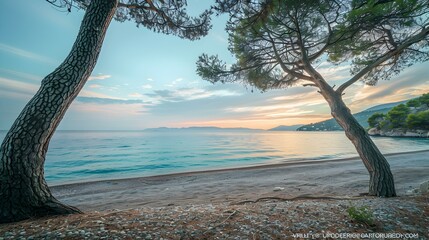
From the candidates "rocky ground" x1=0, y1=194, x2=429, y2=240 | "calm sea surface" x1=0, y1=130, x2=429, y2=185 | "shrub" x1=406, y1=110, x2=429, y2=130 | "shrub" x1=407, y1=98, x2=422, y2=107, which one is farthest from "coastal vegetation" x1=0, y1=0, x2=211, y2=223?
"shrub" x1=407, y1=98, x2=422, y2=107

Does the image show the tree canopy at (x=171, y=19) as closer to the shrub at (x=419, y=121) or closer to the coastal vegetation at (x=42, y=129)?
the coastal vegetation at (x=42, y=129)

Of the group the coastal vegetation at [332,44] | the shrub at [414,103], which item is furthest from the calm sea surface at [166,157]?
the shrub at [414,103]

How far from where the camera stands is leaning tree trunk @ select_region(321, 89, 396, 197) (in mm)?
3959

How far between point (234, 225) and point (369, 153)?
3828 mm

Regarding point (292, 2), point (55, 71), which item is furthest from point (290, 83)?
point (55, 71)

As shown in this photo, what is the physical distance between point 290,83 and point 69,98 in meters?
6.06

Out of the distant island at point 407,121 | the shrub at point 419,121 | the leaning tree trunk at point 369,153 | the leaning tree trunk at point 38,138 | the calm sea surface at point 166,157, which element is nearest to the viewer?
the leaning tree trunk at point 38,138

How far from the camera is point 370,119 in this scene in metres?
50.7

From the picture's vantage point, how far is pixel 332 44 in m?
4.96

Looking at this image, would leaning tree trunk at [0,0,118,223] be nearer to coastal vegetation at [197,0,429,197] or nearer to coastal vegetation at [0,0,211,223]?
coastal vegetation at [0,0,211,223]

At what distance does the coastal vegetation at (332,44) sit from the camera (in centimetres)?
424

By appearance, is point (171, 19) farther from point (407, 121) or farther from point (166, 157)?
point (407, 121)

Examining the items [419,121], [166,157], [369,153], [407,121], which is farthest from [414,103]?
[369,153]

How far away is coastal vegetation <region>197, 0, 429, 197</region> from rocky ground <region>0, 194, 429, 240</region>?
213 cm
